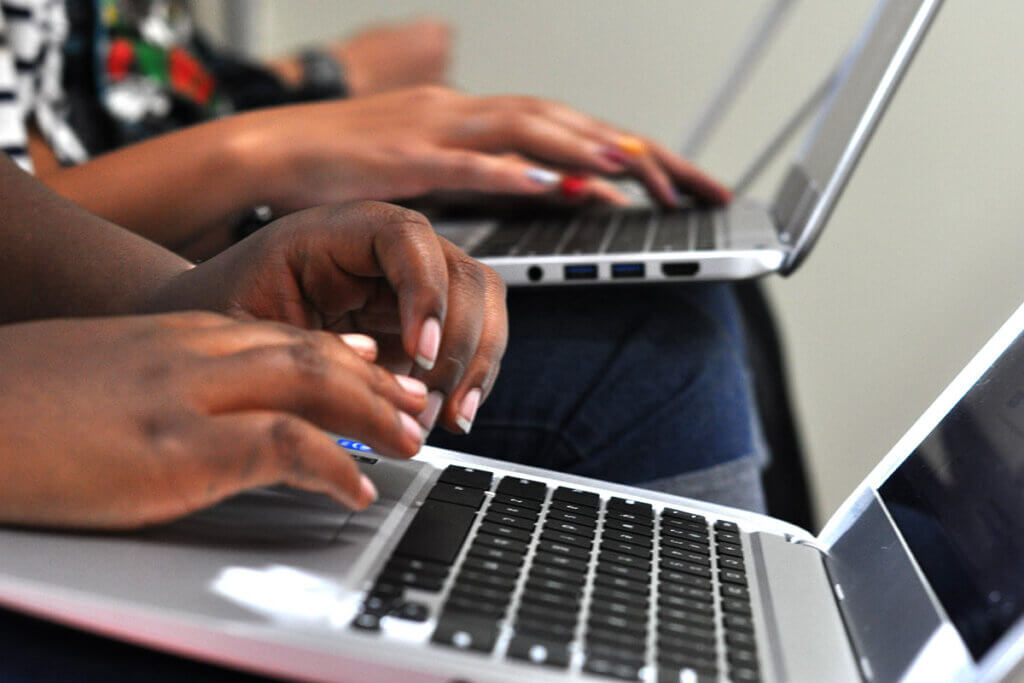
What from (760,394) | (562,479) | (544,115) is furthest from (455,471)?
(760,394)

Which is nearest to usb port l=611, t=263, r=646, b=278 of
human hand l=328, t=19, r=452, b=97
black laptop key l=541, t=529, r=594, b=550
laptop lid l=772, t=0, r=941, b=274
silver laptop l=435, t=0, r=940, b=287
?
silver laptop l=435, t=0, r=940, b=287

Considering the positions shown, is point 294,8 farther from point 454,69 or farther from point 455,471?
point 455,471

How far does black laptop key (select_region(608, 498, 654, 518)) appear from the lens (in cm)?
45

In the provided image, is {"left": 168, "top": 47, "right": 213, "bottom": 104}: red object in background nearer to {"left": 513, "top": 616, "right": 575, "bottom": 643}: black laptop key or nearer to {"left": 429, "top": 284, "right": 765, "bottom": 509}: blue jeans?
{"left": 429, "top": 284, "right": 765, "bottom": 509}: blue jeans

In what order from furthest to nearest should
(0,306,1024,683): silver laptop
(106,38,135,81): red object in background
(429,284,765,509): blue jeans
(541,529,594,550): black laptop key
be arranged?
(106,38,135,81): red object in background → (429,284,765,509): blue jeans → (541,529,594,550): black laptop key → (0,306,1024,683): silver laptop

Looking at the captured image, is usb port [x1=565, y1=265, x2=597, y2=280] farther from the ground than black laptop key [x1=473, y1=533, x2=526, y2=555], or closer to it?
farther from the ground

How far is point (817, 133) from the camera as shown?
95cm

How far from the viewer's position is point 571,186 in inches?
31.2

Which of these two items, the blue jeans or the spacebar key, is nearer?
the spacebar key

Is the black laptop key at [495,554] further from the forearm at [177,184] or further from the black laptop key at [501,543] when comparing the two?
the forearm at [177,184]

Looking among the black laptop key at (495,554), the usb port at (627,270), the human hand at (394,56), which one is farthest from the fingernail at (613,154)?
the human hand at (394,56)

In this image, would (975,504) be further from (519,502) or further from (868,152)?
(868,152)

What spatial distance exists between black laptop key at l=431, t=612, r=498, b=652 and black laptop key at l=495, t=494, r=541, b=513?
4.3 inches

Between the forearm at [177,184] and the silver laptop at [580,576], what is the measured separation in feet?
0.91
